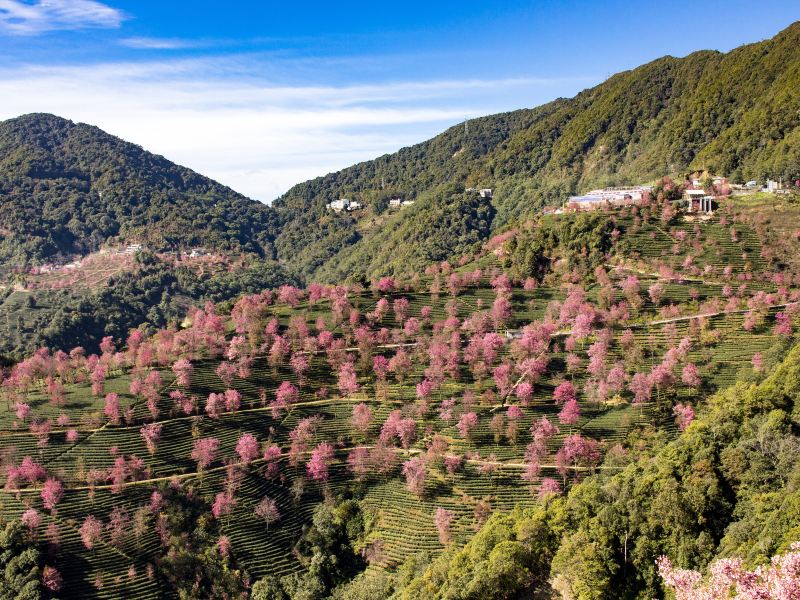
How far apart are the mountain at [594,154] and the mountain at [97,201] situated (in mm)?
15446

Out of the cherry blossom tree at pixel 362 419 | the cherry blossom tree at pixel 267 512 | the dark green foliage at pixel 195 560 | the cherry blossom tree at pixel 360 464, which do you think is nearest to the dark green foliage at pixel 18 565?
the dark green foliage at pixel 195 560

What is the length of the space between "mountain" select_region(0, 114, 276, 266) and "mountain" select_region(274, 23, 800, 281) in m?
15.4

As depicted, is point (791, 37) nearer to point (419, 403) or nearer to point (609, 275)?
point (609, 275)

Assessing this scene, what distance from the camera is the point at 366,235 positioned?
113 metres

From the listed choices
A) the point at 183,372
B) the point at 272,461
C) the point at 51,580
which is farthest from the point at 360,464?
the point at 51,580

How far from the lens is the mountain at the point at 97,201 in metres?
111

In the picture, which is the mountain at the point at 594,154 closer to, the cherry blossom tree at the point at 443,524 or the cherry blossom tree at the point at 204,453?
the cherry blossom tree at the point at 204,453

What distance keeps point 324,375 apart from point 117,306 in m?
48.5

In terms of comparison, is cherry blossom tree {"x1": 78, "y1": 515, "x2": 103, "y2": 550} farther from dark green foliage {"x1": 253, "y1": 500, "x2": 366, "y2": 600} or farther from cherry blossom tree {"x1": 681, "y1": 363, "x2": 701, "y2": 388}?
cherry blossom tree {"x1": 681, "y1": 363, "x2": 701, "y2": 388}

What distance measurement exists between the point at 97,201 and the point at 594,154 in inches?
3633

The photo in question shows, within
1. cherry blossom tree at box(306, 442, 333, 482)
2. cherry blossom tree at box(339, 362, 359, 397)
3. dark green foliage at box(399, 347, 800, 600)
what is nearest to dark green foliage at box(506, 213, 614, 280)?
cherry blossom tree at box(339, 362, 359, 397)

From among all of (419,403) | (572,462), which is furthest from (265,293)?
(572,462)

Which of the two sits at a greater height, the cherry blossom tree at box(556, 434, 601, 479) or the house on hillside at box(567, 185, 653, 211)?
the house on hillside at box(567, 185, 653, 211)

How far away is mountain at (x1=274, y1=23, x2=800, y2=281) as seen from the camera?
222 ft
